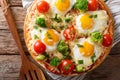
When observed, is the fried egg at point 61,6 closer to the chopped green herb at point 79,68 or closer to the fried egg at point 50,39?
the fried egg at point 50,39

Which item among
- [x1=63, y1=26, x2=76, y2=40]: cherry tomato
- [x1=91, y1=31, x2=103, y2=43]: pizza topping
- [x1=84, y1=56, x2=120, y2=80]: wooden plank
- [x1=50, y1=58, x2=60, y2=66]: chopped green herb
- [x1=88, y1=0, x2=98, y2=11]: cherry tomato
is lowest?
[x1=84, y1=56, x2=120, y2=80]: wooden plank

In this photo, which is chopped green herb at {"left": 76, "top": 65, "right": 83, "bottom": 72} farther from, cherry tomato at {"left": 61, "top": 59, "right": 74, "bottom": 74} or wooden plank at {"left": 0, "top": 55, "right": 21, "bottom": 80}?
wooden plank at {"left": 0, "top": 55, "right": 21, "bottom": 80}

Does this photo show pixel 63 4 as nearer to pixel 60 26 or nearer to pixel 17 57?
pixel 60 26

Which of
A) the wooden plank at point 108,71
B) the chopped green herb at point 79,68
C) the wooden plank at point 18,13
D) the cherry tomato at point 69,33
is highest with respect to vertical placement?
the wooden plank at point 18,13

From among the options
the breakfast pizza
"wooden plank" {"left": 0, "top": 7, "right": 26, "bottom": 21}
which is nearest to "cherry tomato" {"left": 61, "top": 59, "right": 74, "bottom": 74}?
the breakfast pizza

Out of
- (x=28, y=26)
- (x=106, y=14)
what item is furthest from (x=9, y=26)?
(x=106, y=14)

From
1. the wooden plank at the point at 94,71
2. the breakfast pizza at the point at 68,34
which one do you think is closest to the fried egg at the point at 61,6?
the breakfast pizza at the point at 68,34
